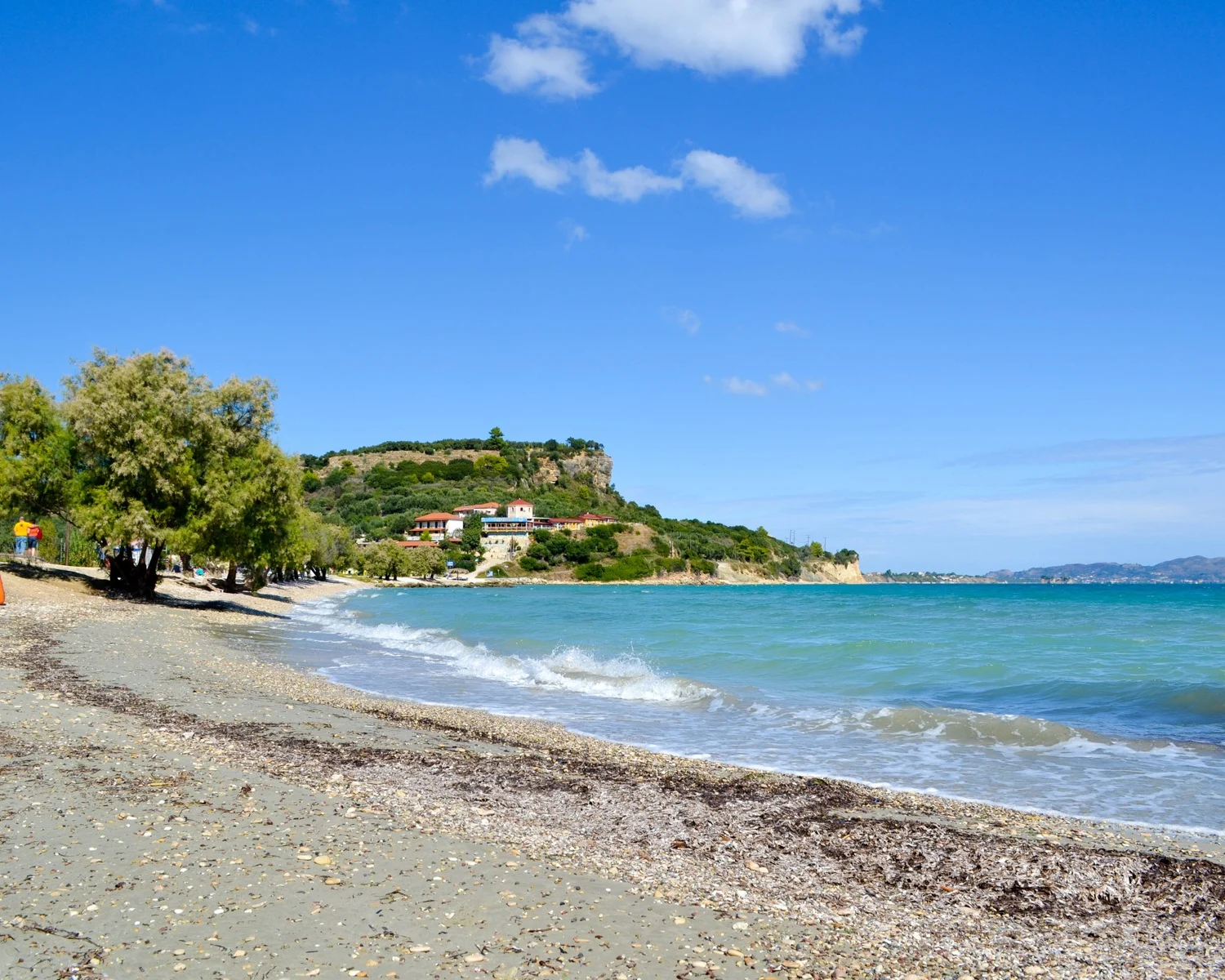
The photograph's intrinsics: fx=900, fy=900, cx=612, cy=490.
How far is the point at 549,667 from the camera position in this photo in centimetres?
2389

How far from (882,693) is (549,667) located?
8701 millimetres

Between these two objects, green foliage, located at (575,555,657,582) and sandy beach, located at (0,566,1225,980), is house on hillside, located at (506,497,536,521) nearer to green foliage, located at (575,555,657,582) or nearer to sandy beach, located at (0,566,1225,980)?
green foliage, located at (575,555,657,582)

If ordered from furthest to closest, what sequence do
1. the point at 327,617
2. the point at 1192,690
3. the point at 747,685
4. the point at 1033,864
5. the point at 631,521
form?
the point at 631,521
the point at 327,617
the point at 747,685
the point at 1192,690
the point at 1033,864

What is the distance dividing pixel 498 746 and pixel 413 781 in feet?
8.76

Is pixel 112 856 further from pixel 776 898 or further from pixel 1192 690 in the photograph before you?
pixel 1192 690

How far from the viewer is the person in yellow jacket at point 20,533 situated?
49.8 m

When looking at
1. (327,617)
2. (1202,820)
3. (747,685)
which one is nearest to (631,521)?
(327,617)

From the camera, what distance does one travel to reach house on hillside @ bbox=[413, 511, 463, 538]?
6575 inches

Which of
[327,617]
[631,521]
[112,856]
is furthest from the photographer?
[631,521]

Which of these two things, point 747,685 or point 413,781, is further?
point 747,685

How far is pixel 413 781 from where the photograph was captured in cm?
875

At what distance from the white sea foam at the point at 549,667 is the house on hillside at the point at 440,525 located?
432 feet

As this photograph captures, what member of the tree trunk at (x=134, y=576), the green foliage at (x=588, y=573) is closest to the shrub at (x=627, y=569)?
the green foliage at (x=588, y=573)

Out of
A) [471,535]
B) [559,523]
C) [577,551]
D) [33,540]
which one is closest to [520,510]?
[559,523]
